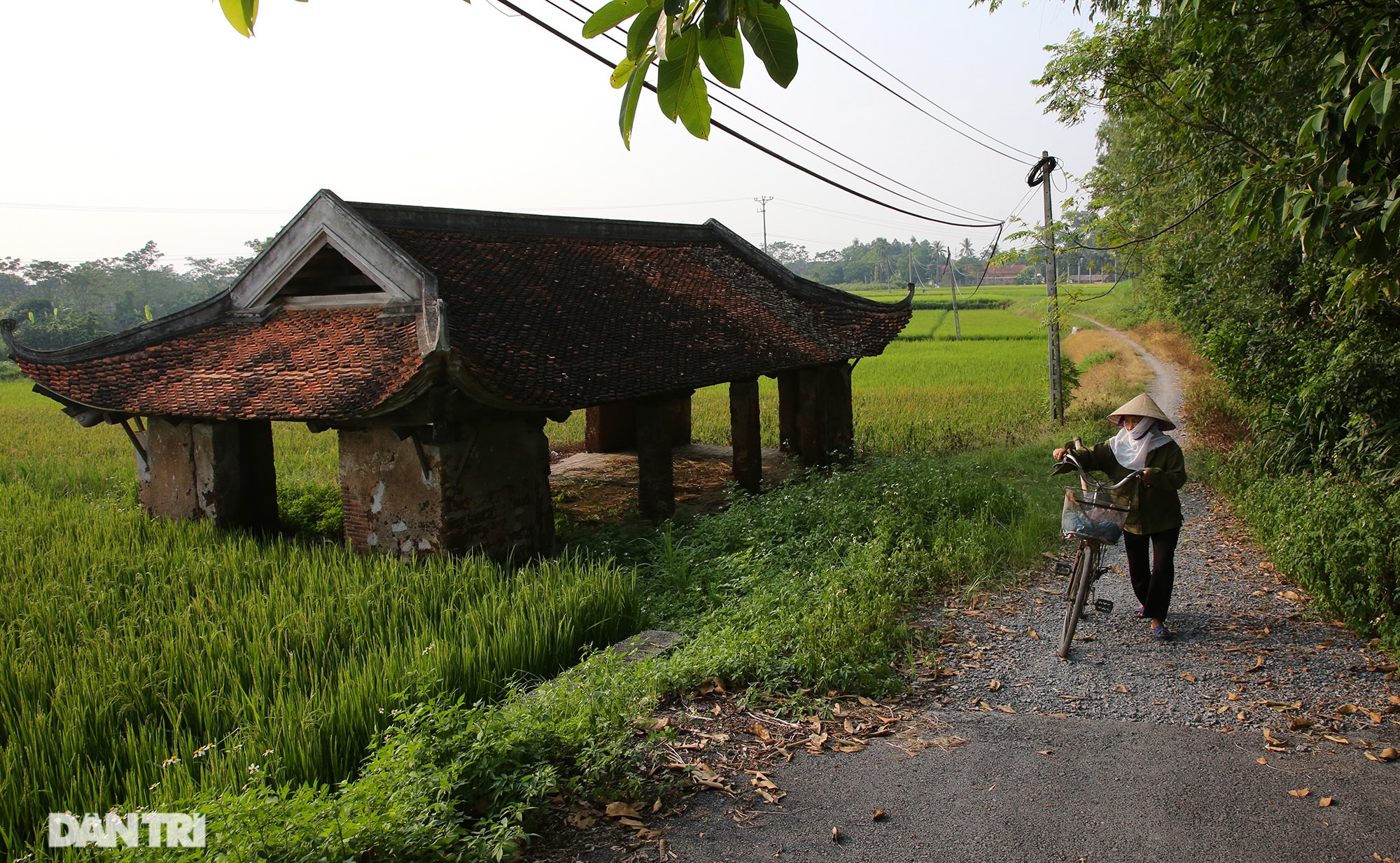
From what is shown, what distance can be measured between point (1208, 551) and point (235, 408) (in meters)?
9.34

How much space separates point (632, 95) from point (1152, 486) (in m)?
4.85

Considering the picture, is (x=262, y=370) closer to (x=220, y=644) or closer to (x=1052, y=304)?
(x=220, y=644)

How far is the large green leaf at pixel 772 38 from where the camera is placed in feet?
5.82

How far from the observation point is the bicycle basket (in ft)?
17.3

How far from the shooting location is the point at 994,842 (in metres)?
3.50

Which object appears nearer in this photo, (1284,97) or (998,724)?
(998,724)

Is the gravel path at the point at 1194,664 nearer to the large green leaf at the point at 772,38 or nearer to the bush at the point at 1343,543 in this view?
the bush at the point at 1343,543

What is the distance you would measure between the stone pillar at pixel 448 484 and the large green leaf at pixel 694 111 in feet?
21.0

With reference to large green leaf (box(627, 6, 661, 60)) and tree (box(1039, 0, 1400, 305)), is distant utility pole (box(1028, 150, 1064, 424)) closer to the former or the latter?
tree (box(1039, 0, 1400, 305))

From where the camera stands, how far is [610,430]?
16484 mm

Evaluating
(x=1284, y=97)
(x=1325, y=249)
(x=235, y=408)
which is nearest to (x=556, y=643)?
(x=235, y=408)

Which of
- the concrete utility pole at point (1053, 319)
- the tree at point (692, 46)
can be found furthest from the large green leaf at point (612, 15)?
the concrete utility pole at point (1053, 319)

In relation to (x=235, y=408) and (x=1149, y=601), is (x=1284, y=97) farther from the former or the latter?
(x=235, y=408)

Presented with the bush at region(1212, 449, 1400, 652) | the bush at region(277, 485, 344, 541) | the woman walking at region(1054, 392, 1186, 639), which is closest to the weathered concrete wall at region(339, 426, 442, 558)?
the bush at region(277, 485, 344, 541)
